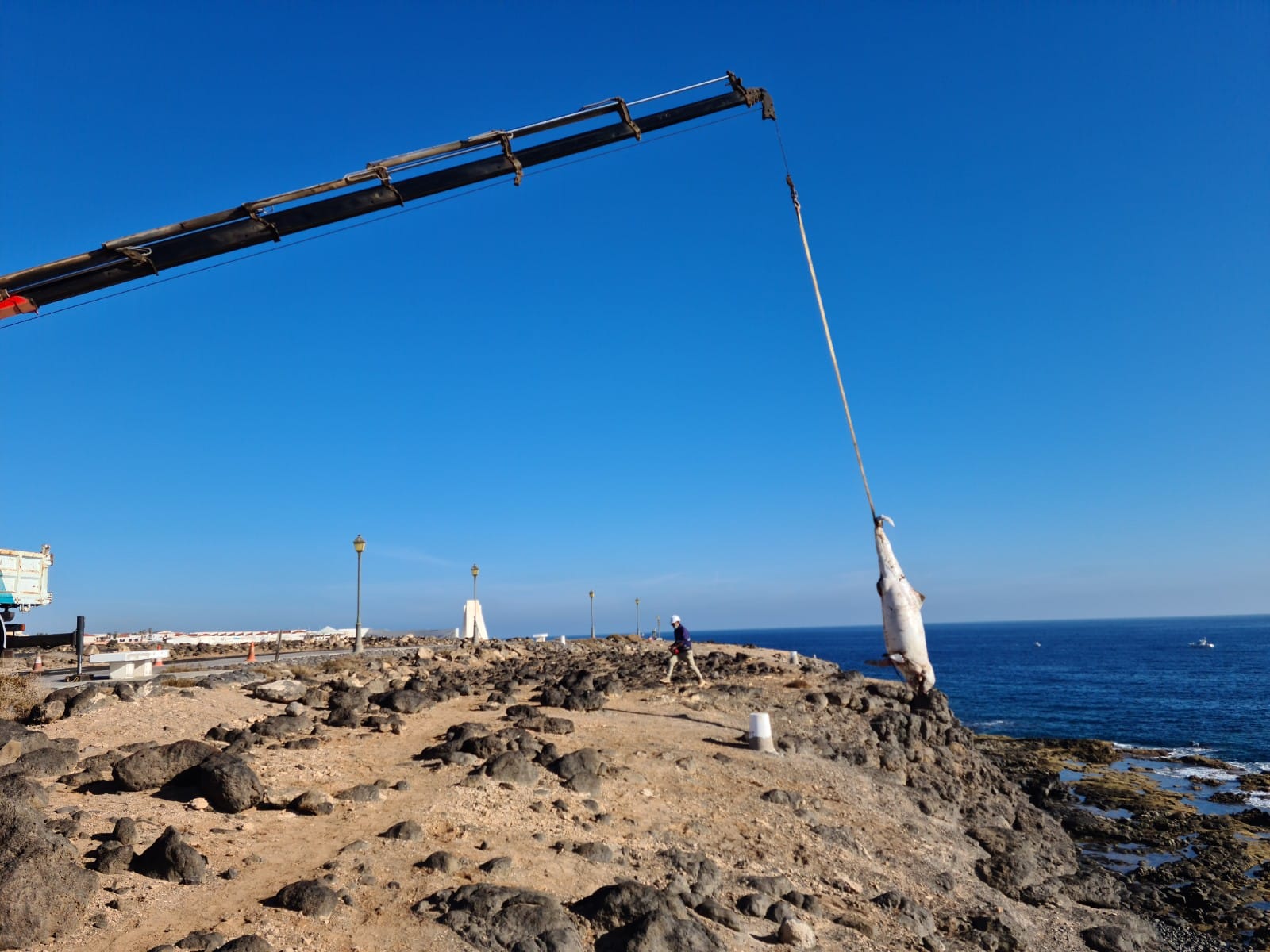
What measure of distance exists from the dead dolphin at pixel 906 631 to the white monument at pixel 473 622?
38074 millimetres

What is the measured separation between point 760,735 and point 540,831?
22.1ft

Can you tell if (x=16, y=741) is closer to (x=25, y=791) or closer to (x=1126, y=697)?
(x=25, y=791)

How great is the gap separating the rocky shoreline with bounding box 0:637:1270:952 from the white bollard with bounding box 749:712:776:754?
1.02 ft

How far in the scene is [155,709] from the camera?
14.1 metres

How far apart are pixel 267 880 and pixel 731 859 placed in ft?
19.2

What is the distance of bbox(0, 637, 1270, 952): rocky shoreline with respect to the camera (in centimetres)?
805

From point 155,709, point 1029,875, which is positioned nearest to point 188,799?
point 155,709

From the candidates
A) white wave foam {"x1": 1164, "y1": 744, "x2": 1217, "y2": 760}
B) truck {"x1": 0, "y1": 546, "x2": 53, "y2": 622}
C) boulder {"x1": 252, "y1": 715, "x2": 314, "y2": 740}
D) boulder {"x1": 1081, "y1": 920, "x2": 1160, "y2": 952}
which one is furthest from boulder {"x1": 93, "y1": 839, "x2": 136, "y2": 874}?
white wave foam {"x1": 1164, "y1": 744, "x2": 1217, "y2": 760}

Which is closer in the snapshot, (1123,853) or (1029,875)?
(1029,875)

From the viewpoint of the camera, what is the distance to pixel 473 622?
43781mm

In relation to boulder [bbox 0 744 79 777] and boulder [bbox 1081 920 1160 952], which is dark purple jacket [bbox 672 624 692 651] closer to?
boulder [bbox 1081 920 1160 952]

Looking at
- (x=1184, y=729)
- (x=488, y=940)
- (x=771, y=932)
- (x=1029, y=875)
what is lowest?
(x=1184, y=729)

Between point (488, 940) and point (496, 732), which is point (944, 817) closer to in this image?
point (496, 732)

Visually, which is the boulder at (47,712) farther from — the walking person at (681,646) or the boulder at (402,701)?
the walking person at (681,646)
